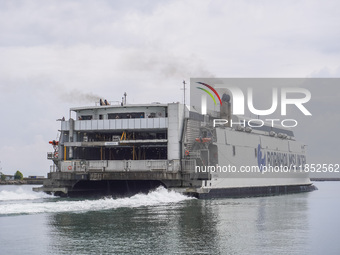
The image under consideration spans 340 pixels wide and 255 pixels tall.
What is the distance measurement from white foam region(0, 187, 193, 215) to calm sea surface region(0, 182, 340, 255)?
0.08 m

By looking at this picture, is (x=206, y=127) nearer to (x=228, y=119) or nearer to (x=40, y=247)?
(x=228, y=119)

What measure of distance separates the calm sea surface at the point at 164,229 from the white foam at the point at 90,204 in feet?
0.28

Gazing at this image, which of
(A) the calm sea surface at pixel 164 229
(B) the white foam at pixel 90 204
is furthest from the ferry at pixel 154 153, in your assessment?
(A) the calm sea surface at pixel 164 229

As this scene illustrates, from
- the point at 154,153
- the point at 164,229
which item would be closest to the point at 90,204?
the point at 164,229

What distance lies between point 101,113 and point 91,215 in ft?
80.6

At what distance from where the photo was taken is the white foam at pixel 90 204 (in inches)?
1719

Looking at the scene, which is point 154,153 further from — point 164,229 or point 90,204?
point 164,229

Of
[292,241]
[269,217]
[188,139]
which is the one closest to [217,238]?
[292,241]

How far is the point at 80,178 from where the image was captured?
60562 mm

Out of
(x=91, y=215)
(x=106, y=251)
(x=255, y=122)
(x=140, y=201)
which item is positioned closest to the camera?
(x=106, y=251)

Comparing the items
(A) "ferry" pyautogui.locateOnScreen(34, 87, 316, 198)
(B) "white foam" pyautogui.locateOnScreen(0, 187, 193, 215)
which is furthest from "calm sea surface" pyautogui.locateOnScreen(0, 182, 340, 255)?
(A) "ferry" pyautogui.locateOnScreen(34, 87, 316, 198)

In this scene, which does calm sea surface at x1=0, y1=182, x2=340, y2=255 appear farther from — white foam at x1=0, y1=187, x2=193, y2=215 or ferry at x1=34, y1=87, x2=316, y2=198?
ferry at x1=34, y1=87, x2=316, y2=198

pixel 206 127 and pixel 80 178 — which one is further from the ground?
pixel 206 127

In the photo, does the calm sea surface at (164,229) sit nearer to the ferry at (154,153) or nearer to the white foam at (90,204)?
the white foam at (90,204)
